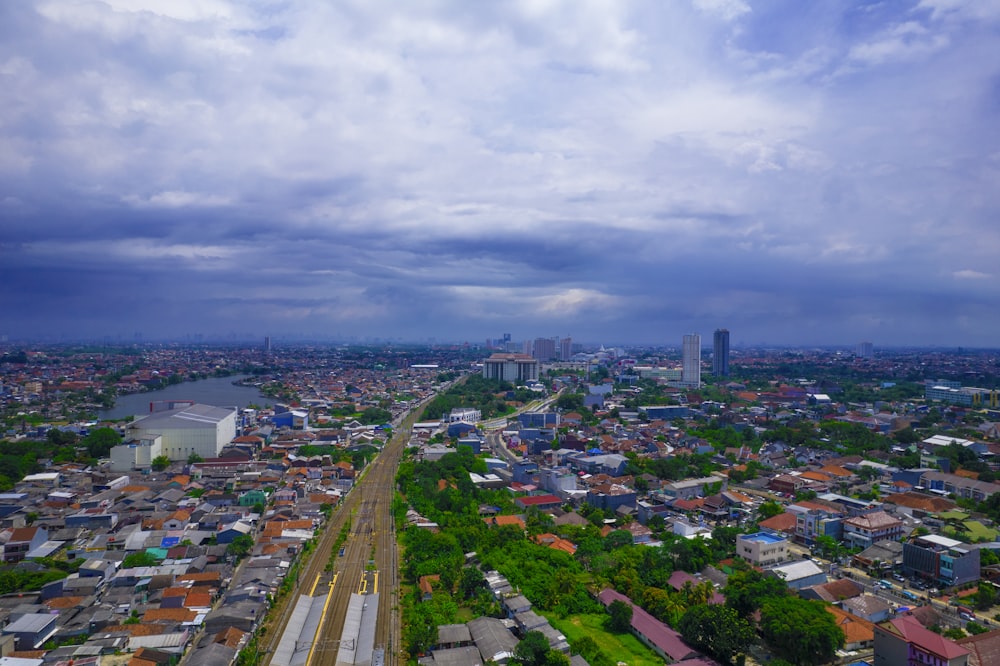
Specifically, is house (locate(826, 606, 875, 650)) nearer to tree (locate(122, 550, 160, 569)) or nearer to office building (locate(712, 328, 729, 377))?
tree (locate(122, 550, 160, 569))

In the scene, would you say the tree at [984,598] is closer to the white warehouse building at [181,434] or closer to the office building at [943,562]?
the office building at [943,562]

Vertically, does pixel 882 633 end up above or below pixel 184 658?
above

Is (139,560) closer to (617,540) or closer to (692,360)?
(617,540)

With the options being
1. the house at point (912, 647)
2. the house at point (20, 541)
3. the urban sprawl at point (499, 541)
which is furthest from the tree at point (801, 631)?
the house at point (20, 541)

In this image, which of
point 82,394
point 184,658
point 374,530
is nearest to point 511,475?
point 374,530

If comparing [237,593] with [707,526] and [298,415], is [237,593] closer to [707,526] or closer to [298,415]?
[707,526]

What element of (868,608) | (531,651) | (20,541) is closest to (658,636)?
(531,651)

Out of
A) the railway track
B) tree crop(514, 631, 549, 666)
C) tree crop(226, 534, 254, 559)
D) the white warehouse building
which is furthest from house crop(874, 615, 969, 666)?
the white warehouse building
